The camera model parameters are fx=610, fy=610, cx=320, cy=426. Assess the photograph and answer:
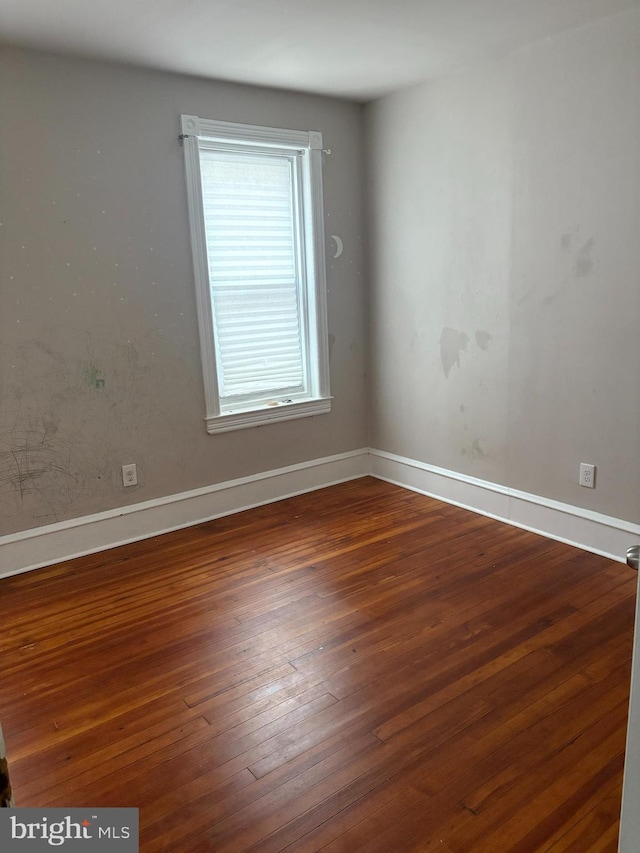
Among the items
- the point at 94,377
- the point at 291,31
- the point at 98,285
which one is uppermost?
the point at 291,31

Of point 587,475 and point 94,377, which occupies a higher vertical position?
point 94,377

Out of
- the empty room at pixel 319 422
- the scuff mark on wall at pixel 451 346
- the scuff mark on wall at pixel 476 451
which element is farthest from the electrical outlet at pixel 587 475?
the scuff mark on wall at pixel 451 346

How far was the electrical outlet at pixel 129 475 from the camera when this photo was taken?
3.39 meters

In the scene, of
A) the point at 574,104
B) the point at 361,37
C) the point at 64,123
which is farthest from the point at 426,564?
the point at 64,123

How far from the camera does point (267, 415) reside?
3885mm

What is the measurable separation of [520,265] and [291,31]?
157cm

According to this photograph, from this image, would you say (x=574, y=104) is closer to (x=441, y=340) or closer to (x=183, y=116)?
(x=441, y=340)

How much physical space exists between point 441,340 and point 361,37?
5.50ft

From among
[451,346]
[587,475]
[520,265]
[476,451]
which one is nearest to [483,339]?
[451,346]

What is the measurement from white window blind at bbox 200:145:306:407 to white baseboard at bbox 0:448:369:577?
1.88 ft

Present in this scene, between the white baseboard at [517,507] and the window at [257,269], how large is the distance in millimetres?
725

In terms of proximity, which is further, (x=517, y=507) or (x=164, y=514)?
(x=164, y=514)

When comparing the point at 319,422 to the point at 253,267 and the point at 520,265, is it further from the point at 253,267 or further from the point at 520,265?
the point at 520,265

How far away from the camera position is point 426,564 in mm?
3037
